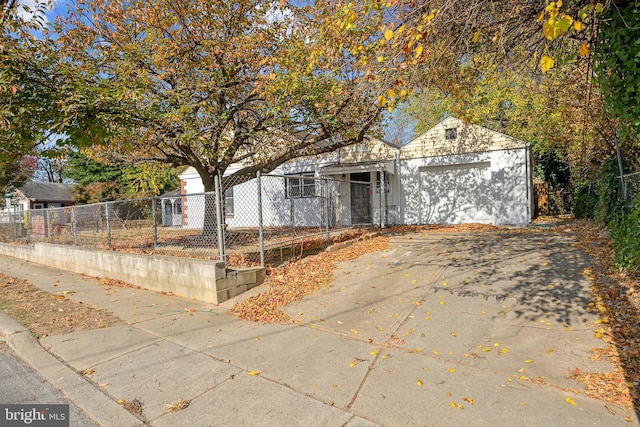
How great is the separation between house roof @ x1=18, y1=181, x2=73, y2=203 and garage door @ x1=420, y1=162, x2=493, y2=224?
120 feet

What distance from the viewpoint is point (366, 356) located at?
3539 mm

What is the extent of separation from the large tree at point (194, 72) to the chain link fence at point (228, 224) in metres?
1.57

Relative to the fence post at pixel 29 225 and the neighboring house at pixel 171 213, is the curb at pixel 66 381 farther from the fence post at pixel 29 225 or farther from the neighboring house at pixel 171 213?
the fence post at pixel 29 225

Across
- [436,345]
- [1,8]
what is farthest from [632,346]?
[1,8]

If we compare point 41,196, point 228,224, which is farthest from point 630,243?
point 41,196

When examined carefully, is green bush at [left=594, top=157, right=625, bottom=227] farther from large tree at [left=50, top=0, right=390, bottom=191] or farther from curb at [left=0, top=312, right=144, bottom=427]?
curb at [left=0, top=312, right=144, bottom=427]

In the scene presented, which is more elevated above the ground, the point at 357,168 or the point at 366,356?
the point at 357,168

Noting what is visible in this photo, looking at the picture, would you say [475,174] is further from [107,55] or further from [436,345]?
[107,55]

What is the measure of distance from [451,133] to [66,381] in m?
13.1

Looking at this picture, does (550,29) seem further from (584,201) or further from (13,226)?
(13,226)

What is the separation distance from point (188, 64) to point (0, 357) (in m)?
6.24

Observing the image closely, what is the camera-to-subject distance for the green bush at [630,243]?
4.70m

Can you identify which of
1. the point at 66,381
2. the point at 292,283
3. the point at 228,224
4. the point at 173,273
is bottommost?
the point at 66,381

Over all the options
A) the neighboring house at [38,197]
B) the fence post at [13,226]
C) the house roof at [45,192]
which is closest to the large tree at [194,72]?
the fence post at [13,226]
